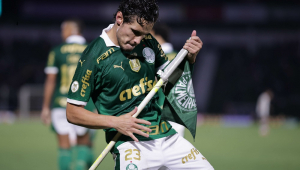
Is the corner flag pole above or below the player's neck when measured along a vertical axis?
below

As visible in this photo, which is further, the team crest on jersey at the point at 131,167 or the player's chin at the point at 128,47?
the player's chin at the point at 128,47

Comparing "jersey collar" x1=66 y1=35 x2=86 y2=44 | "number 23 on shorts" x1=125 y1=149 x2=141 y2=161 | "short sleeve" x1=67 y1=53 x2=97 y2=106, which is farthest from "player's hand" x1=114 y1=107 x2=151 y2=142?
"jersey collar" x1=66 y1=35 x2=86 y2=44

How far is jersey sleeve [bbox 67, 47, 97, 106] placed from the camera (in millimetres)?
2855

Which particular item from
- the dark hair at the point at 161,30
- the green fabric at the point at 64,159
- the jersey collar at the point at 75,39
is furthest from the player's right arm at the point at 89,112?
the jersey collar at the point at 75,39

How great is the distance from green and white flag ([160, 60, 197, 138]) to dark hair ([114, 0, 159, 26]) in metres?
0.63

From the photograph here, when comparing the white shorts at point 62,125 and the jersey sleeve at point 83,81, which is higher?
the jersey sleeve at point 83,81

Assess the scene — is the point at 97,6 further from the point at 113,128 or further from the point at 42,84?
the point at 113,128

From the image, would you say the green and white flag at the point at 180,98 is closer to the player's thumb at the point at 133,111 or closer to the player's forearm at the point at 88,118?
the player's thumb at the point at 133,111

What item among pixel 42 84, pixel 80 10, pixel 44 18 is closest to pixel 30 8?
pixel 44 18

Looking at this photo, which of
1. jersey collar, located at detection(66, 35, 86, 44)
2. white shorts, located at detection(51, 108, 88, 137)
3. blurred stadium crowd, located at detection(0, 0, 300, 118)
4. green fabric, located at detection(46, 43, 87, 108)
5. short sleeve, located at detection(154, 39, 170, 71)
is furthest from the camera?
blurred stadium crowd, located at detection(0, 0, 300, 118)

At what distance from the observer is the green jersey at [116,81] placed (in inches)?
113

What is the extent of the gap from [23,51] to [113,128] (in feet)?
79.5

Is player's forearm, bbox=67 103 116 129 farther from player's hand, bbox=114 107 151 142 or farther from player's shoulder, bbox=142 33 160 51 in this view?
player's shoulder, bbox=142 33 160 51

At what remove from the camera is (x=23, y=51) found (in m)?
25.8
